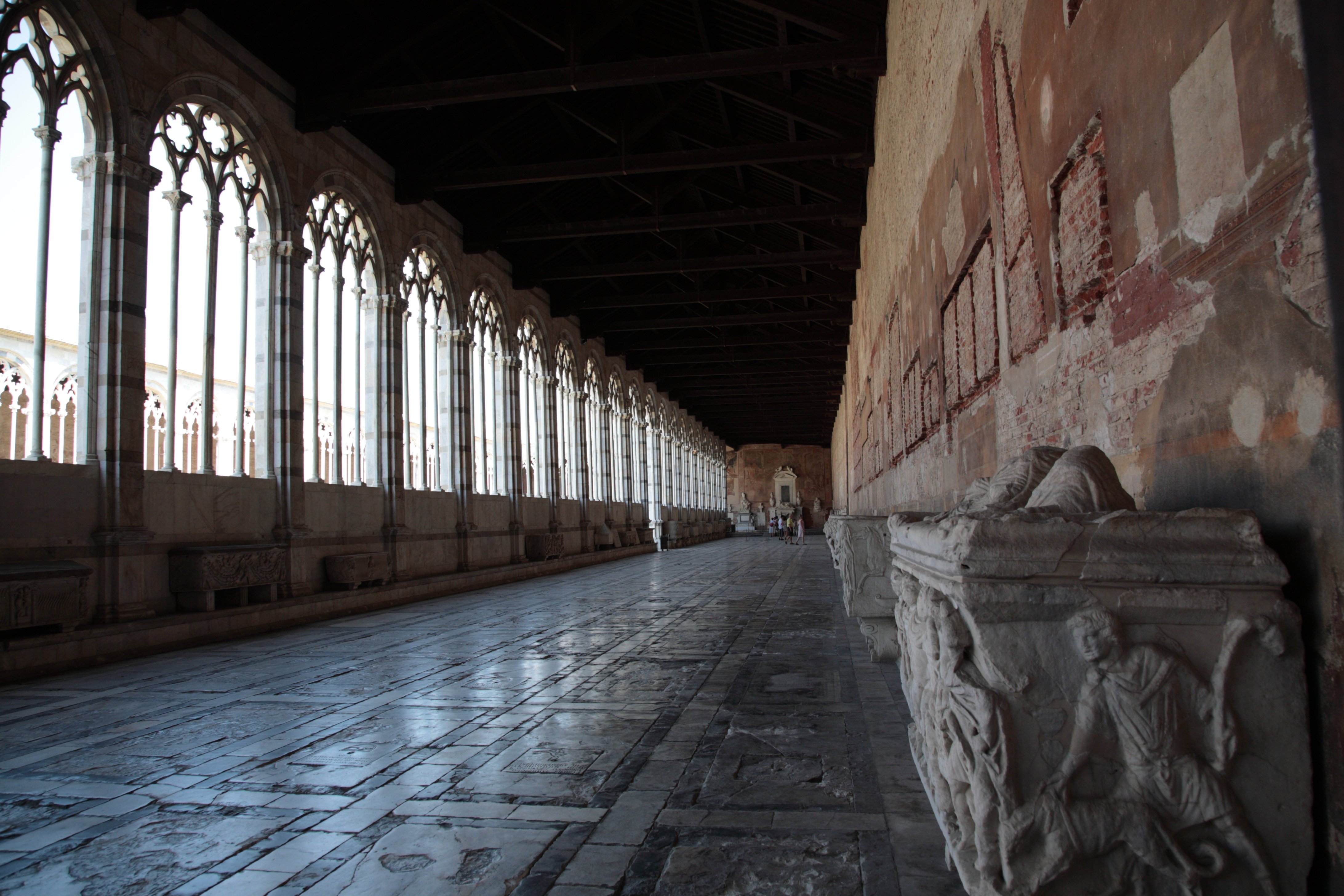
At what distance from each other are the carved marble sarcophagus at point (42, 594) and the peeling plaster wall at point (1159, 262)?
287 inches

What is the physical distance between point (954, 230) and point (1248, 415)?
4311 mm

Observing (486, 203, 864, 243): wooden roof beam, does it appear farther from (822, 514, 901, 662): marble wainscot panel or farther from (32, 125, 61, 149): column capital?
(822, 514, 901, 662): marble wainscot panel

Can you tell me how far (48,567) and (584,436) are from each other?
15.9 m

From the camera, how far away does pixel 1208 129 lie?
7.77 ft

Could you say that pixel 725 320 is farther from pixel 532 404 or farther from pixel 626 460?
pixel 626 460

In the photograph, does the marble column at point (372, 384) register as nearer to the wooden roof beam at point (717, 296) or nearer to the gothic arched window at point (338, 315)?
the gothic arched window at point (338, 315)

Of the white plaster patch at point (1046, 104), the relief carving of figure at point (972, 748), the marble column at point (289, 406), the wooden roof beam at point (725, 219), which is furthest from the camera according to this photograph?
the wooden roof beam at point (725, 219)

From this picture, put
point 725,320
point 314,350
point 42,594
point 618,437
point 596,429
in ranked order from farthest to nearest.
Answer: point 618,437
point 596,429
point 725,320
point 314,350
point 42,594

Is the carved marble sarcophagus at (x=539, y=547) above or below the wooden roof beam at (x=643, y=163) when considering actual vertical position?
below

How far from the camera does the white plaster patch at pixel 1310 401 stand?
193 centimetres

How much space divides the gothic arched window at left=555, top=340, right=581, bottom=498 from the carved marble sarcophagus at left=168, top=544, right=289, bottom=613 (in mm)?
11387

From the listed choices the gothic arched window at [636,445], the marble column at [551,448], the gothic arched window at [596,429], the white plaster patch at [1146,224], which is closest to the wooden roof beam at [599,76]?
the white plaster patch at [1146,224]

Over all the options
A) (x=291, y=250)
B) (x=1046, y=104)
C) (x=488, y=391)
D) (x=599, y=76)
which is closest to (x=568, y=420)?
(x=488, y=391)

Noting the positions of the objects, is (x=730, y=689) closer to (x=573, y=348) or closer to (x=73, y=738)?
(x=73, y=738)
